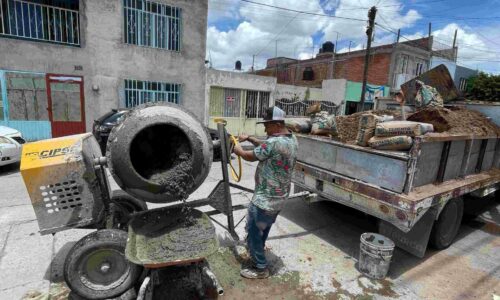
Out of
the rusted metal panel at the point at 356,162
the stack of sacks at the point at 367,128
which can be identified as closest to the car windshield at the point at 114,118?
the rusted metal panel at the point at 356,162

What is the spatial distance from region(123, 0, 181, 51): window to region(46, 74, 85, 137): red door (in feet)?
8.75

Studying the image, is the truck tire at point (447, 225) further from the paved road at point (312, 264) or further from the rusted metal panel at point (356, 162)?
the rusted metal panel at point (356, 162)

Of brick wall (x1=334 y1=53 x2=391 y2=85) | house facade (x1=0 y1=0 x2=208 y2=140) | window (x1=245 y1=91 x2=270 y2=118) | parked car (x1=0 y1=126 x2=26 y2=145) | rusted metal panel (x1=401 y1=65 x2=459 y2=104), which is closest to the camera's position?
rusted metal panel (x1=401 y1=65 x2=459 y2=104)

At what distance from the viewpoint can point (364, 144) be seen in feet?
12.8

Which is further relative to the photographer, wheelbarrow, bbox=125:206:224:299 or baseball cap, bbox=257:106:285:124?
baseball cap, bbox=257:106:285:124

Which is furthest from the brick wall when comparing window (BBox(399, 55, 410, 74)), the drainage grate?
the drainage grate

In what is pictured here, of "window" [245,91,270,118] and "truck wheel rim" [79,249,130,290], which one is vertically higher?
"window" [245,91,270,118]

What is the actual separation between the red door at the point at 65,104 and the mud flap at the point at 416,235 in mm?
11064

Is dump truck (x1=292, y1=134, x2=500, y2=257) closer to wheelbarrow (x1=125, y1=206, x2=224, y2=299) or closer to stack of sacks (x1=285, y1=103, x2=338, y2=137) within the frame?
stack of sacks (x1=285, y1=103, x2=338, y2=137)

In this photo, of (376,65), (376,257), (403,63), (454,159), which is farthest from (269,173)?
(403,63)

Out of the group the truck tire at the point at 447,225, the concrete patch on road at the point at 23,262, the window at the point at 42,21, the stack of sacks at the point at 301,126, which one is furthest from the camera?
the window at the point at 42,21

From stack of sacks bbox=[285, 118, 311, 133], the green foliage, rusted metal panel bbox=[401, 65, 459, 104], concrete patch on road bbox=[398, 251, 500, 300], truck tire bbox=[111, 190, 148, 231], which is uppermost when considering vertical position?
the green foliage

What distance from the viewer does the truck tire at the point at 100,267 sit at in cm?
279

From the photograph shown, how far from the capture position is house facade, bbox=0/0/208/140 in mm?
10188
